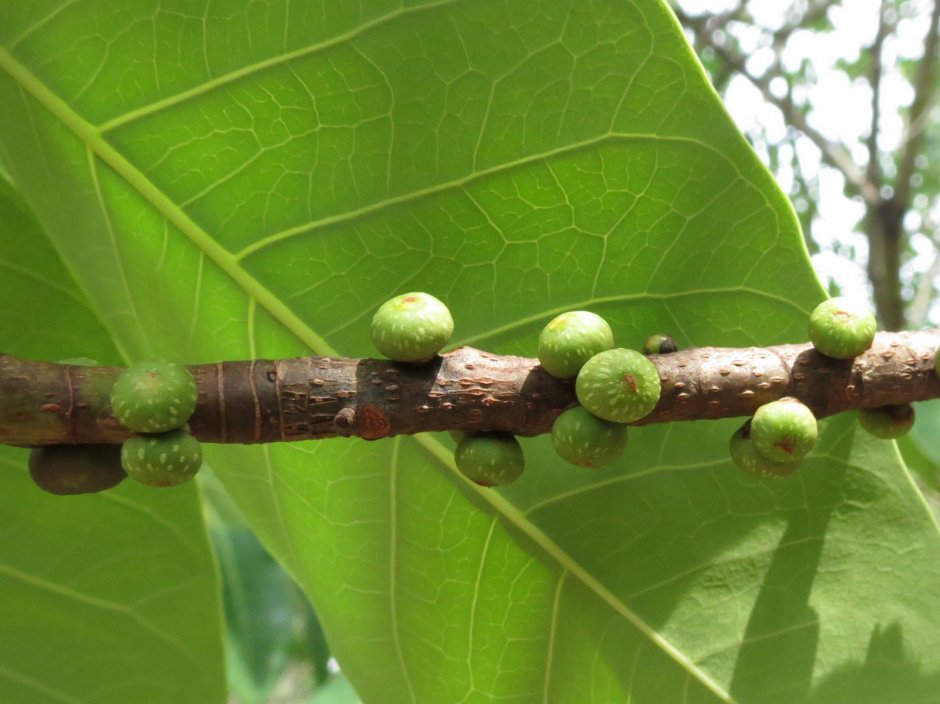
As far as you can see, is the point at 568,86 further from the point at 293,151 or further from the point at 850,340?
the point at 850,340

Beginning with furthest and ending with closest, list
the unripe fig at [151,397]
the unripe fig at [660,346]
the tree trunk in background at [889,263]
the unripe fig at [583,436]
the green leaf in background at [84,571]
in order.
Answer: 1. the tree trunk in background at [889,263]
2. the green leaf in background at [84,571]
3. the unripe fig at [660,346]
4. the unripe fig at [583,436]
5. the unripe fig at [151,397]

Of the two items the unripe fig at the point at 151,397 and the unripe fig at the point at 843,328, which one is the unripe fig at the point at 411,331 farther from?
the unripe fig at the point at 843,328

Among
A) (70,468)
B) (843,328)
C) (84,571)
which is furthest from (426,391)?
(84,571)

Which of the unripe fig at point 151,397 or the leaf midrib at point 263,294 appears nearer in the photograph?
the unripe fig at point 151,397

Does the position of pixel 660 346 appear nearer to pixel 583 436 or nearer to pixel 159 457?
pixel 583 436

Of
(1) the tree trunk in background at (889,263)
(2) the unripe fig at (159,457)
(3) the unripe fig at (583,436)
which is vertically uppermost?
(1) the tree trunk in background at (889,263)

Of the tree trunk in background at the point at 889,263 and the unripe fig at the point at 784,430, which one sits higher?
the tree trunk in background at the point at 889,263

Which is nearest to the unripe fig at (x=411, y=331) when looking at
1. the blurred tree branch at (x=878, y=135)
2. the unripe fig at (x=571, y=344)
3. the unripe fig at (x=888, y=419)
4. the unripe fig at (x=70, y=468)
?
the unripe fig at (x=571, y=344)

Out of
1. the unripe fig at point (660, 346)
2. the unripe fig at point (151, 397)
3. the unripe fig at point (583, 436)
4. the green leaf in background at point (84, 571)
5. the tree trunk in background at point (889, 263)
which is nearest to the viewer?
the unripe fig at point (151, 397)
